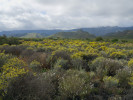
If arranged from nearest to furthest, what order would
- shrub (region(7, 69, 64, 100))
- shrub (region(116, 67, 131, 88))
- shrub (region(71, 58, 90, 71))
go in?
shrub (region(7, 69, 64, 100)) → shrub (region(116, 67, 131, 88)) → shrub (region(71, 58, 90, 71))

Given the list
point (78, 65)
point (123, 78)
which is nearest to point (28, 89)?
point (123, 78)

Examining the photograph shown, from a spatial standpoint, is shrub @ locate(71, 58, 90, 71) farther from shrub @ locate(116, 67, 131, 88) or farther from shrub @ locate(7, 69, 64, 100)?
shrub @ locate(7, 69, 64, 100)

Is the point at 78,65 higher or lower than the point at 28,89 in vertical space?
lower

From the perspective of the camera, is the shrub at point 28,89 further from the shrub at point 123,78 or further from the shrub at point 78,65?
the shrub at point 78,65

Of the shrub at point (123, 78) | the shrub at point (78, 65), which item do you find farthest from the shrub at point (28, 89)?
the shrub at point (78, 65)

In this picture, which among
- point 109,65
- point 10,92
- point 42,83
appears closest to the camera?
point 10,92

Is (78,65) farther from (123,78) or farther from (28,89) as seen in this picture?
(28,89)

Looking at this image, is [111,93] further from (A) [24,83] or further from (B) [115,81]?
(A) [24,83]

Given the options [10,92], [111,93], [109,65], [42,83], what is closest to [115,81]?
[111,93]

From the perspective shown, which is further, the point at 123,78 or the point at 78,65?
the point at 78,65

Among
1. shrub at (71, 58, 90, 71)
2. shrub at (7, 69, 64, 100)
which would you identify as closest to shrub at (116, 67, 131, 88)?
shrub at (71, 58, 90, 71)

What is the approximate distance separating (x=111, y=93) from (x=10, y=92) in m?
3.49

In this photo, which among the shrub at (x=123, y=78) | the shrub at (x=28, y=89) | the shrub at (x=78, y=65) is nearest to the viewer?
the shrub at (x=28, y=89)

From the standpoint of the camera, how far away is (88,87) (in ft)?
12.3
